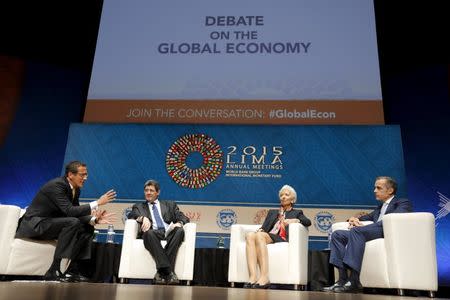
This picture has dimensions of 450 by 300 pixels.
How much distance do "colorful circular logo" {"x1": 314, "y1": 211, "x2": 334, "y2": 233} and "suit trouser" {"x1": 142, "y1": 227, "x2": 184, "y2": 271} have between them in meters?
1.82

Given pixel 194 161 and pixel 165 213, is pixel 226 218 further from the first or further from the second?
pixel 165 213

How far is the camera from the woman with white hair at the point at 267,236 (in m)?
3.90

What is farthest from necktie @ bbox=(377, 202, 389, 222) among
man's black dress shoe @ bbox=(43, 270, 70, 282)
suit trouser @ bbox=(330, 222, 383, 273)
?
man's black dress shoe @ bbox=(43, 270, 70, 282)

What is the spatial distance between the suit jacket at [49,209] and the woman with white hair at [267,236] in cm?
138

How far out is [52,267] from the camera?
11.7ft

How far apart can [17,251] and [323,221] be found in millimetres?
3200

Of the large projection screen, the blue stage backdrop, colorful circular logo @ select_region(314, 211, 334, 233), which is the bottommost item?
colorful circular logo @ select_region(314, 211, 334, 233)

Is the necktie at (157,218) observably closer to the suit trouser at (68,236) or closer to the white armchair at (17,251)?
the suit trouser at (68,236)

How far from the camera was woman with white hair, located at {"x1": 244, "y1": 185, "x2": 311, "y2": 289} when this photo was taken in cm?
390

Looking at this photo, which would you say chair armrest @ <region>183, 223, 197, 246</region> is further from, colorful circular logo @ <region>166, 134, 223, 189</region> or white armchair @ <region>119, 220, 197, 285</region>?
colorful circular logo @ <region>166, 134, 223, 189</region>

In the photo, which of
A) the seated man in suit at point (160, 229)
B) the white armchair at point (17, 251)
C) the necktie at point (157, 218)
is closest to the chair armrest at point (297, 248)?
the seated man in suit at point (160, 229)

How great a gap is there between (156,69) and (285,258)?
10.4 feet

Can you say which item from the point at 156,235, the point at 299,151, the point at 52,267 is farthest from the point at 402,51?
the point at 52,267

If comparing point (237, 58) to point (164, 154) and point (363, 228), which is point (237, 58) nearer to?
point (164, 154)
